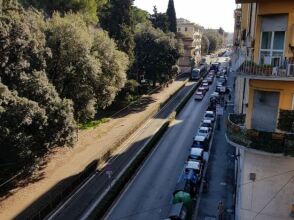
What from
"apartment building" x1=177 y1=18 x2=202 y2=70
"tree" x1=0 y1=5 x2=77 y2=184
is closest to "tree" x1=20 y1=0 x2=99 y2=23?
"tree" x1=0 y1=5 x2=77 y2=184

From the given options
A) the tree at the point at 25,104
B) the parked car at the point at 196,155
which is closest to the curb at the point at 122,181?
the parked car at the point at 196,155

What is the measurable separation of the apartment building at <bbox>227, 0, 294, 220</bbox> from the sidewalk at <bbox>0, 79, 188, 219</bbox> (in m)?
14.4

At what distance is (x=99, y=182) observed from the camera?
2698cm

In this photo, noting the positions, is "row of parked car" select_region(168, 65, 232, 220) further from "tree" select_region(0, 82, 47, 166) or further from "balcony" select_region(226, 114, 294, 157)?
"tree" select_region(0, 82, 47, 166)

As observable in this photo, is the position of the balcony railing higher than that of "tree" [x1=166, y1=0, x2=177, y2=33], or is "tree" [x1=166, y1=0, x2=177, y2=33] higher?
"tree" [x1=166, y1=0, x2=177, y2=33]

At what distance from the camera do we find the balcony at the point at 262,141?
14466 mm

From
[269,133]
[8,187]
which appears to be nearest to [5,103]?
[8,187]

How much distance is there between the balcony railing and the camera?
14.2 metres

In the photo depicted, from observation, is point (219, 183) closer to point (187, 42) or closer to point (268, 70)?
point (268, 70)

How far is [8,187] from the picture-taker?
84.2 ft

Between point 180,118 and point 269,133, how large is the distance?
3192 cm

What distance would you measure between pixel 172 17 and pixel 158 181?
6204cm

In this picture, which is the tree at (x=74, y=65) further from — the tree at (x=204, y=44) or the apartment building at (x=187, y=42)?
the tree at (x=204, y=44)

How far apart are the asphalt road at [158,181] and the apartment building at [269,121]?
7.96m
